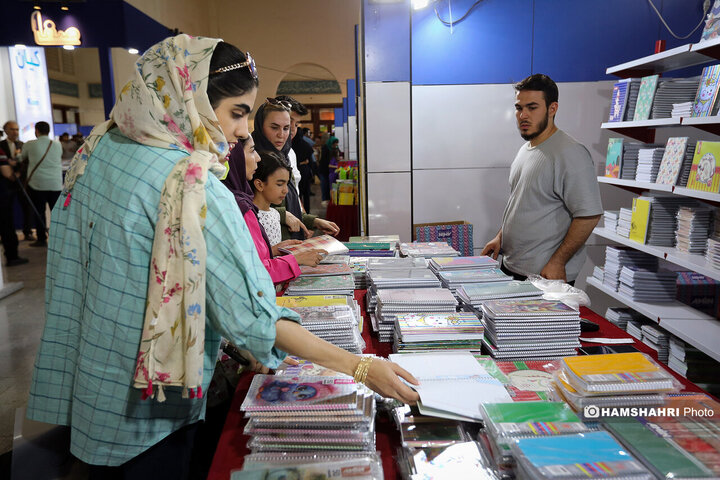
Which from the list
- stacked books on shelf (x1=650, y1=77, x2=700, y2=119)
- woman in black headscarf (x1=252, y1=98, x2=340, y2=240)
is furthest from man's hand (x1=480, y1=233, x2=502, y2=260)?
stacked books on shelf (x1=650, y1=77, x2=700, y2=119)

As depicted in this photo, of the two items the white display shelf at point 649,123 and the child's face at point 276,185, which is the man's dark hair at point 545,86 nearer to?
the white display shelf at point 649,123

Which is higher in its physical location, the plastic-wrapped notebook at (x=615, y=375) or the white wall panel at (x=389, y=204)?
the white wall panel at (x=389, y=204)

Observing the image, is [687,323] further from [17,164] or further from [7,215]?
[17,164]

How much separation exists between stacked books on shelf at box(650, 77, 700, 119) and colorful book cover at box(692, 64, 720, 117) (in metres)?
0.22

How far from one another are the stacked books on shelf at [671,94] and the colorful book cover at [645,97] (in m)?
0.03

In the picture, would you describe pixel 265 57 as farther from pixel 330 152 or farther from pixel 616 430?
pixel 616 430

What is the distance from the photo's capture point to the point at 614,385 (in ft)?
3.69

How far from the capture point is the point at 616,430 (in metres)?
1.04

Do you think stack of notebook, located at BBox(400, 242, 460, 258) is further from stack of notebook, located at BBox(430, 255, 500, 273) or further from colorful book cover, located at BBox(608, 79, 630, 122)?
colorful book cover, located at BBox(608, 79, 630, 122)

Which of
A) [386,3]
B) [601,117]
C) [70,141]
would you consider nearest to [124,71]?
[70,141]

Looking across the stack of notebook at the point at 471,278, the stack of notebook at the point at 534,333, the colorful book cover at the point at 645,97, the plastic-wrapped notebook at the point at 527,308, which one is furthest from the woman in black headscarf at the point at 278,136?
the colorful book cover at the point at 645,97

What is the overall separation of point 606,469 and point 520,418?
0.21m

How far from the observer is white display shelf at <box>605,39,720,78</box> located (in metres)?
2.88

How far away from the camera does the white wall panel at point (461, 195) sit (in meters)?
4.15
